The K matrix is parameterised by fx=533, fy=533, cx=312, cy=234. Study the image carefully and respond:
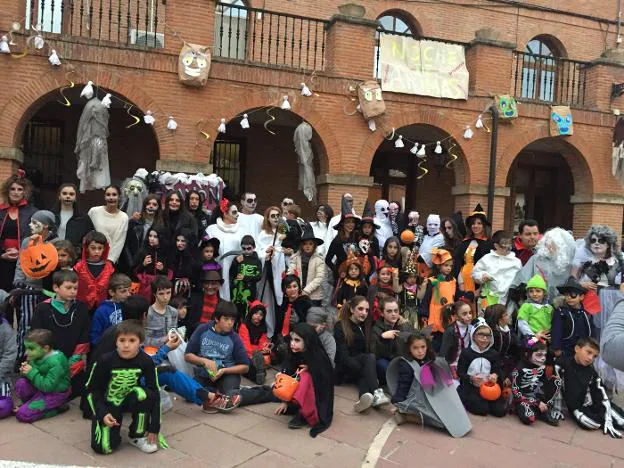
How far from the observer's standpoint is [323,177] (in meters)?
10.9

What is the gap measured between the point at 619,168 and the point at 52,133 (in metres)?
13.1

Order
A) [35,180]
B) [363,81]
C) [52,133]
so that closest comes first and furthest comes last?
[35,180] < [363,81] < [52,133]

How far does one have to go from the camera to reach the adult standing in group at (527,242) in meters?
6.44

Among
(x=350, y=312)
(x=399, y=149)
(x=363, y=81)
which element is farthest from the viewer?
(x=399, y=149)

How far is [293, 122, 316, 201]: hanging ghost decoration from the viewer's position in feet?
35.1

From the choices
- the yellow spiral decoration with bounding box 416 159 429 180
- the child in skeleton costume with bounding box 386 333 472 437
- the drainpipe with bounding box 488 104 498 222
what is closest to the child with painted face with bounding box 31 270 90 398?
the child in skeleton costume with bounding box 386 333 472 437

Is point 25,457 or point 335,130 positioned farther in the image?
point 335,130

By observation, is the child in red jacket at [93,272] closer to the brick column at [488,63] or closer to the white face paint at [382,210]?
the white face paint at [382,210]

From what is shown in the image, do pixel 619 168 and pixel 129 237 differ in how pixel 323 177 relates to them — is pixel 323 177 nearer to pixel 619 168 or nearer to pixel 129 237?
pixel 129 237

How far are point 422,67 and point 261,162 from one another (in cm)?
458

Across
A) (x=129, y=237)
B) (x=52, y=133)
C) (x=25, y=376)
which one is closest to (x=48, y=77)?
(x=52, y=133)

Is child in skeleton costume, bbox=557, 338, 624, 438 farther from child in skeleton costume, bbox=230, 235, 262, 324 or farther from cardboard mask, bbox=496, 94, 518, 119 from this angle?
cardboard mask, bbox=496, 94, 518, 119

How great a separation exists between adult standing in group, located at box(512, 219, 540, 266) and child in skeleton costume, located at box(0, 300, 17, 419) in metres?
5.42

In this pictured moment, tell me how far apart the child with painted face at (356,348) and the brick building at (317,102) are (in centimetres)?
557
